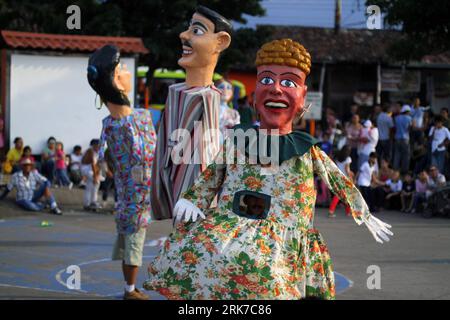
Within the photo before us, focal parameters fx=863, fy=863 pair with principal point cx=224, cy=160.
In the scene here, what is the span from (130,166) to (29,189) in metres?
6.92

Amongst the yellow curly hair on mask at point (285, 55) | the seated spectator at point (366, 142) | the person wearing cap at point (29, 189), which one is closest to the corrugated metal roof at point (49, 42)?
the person wearing cap at point (29, 189)

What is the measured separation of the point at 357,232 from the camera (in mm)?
12695

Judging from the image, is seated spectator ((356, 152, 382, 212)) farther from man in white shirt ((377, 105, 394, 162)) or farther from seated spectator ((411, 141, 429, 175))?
man in white shirt ((377, 105, 394, 162))

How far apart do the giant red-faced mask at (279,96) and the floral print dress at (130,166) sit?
8.29 feet

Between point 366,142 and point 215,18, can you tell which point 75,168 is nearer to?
point 366,142

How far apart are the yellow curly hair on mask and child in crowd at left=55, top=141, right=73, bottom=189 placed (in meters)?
11.4

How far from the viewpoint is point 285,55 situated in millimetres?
5902

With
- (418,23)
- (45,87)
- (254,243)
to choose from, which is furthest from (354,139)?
(254,243)

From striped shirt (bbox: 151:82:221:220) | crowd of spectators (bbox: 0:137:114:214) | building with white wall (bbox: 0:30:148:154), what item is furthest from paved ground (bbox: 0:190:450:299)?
Result: building with white wall (bbox: 0:30:148:154)

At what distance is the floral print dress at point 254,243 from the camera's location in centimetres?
517
